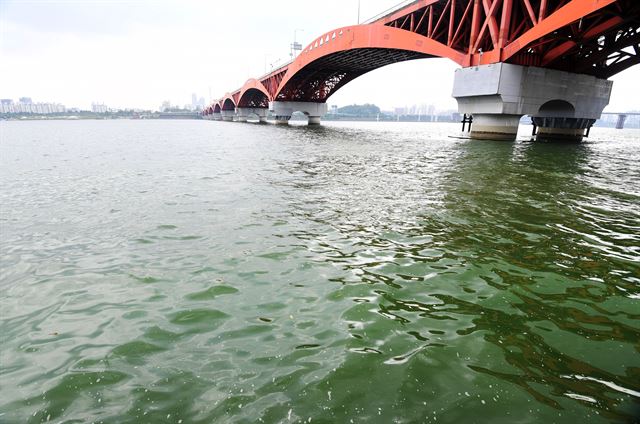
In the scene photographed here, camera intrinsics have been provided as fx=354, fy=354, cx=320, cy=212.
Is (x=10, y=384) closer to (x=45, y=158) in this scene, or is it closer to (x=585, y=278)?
(x=585, y=278)

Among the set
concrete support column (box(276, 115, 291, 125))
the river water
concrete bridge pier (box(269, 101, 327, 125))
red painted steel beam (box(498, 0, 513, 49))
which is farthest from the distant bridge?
concrete support column (box(276, 115, 291, 125))

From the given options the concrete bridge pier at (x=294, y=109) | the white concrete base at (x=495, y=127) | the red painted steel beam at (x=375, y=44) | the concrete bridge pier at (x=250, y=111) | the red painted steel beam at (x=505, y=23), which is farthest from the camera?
the concrete bridge pier at (x=250, y=111)

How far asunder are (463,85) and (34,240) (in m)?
30.0

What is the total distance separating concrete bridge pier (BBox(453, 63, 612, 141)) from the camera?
26547 mm

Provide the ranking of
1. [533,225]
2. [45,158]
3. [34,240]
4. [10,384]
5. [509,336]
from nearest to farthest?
[10,384] < [509,336] < [34,240] < [533,225] < [45,158]

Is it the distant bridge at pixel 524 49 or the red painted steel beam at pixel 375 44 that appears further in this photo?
the red painted steel beam at pixel 375 44

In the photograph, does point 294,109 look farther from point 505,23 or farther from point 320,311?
point 320,311

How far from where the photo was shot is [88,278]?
4.91 meters

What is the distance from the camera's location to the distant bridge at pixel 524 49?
22359 mm

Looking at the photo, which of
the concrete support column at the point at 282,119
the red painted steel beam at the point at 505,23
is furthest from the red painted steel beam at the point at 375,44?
the concrete support column at the point at 282,119

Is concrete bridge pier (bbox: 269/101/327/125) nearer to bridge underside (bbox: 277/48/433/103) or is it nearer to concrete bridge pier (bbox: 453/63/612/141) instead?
bridge underside (bbox: 277/48/433/103)

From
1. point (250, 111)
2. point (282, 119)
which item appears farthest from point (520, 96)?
point (250, 111)

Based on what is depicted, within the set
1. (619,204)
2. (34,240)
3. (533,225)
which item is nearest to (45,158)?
(34,240)

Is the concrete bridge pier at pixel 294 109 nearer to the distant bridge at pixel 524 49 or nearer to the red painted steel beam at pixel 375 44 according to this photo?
the red painted steel beam at pixel 375 44
